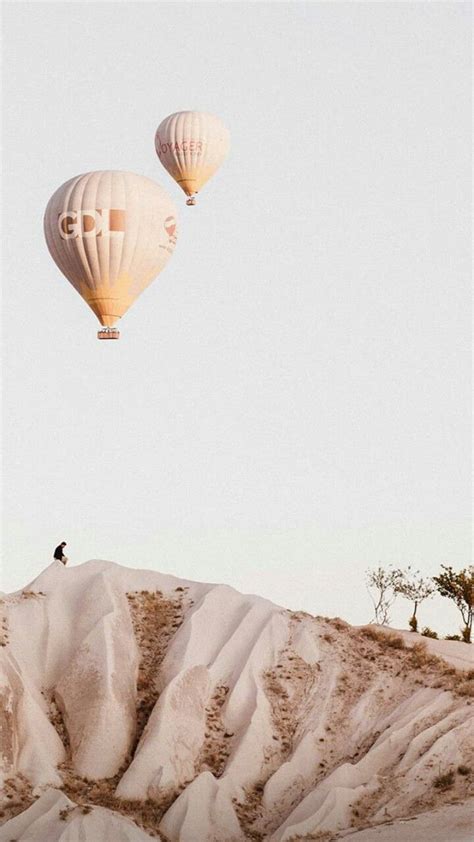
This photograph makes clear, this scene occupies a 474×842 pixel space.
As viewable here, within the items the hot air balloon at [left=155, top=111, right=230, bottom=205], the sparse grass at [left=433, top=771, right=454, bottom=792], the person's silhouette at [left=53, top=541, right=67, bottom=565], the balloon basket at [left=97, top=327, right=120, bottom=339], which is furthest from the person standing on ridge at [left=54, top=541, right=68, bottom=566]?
the hot air balloon at [left=155, top=111, right=230, bottom=205]

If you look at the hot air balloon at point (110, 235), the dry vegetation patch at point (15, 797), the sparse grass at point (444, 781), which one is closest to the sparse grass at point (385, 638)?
the sparse grass at point (444, 781)

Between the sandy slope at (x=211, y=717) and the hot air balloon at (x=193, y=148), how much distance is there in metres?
27.8

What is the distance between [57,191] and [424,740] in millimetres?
24890

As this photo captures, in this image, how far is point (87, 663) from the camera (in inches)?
2264

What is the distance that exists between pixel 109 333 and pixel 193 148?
2356 cm

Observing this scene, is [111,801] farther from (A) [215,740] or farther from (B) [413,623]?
(B) [413,623]

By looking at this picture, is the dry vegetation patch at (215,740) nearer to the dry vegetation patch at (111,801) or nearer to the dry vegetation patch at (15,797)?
the dry vegetation patch at (111,801)

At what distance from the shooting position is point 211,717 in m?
56.8

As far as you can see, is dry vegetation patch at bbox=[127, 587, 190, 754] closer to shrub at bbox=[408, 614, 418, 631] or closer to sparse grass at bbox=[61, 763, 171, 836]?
sparse grass at bbox=[61, 763, 171, 836]

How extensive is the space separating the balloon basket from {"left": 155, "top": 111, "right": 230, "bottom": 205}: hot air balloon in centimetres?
2230

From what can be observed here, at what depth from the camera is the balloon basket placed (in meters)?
62.6

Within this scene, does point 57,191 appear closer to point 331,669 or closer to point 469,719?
point 331,669

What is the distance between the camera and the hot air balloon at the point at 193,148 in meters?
83.4

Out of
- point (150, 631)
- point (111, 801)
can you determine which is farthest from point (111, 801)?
point (150, 631)
